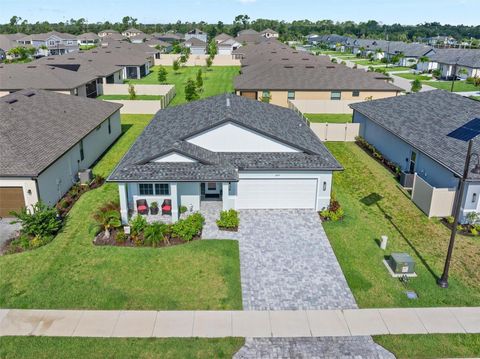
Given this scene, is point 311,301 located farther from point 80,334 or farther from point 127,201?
point 127,201

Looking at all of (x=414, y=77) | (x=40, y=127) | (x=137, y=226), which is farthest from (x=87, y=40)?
(x=137, y=226)

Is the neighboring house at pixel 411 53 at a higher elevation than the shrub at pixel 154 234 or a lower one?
higher

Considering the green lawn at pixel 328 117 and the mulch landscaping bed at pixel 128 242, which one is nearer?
the mulch landscaping bed at pixel 128 242

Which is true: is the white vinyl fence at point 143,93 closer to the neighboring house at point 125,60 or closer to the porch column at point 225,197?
the neighboring house at point 125,60

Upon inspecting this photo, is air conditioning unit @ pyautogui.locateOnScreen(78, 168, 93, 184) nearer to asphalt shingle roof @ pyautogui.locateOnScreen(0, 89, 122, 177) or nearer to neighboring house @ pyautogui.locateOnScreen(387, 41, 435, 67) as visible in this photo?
asphalt shingle roof @ pyautogui.locateOnScreen(0, 89, 122, 177)

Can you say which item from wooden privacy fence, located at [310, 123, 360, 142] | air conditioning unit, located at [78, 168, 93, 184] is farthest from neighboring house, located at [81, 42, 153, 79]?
air conditioning unit, located at [78, 168, 93, 184]

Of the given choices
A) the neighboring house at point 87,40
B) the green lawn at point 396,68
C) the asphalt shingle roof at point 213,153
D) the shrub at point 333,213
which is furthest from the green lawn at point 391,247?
the neighboring house at point 87,40
